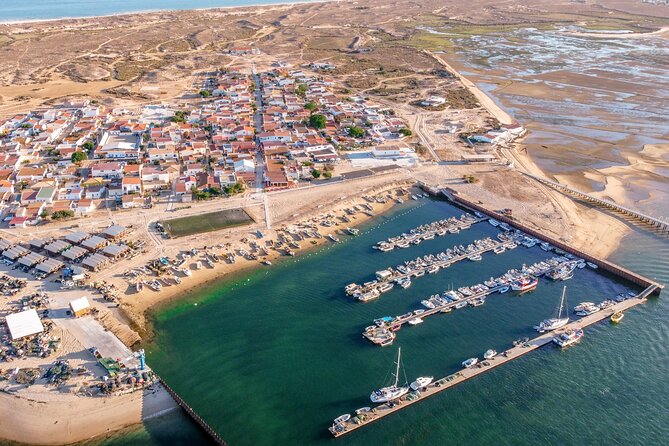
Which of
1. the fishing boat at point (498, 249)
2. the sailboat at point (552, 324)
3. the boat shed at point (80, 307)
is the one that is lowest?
the sailboat at point (552, 324)

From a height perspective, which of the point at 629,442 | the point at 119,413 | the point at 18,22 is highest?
the point at 18,22

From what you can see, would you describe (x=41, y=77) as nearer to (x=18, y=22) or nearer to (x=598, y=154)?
(x=18, y=22)

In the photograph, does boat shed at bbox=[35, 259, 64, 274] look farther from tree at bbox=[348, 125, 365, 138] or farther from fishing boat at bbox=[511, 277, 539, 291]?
tree at bbox=[348, 125, 365, 138]

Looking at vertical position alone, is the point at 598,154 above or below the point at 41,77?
below

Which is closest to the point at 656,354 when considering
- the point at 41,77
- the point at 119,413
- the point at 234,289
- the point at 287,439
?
the point at 287,439

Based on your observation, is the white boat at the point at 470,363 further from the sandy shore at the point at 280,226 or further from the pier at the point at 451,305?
the sandy shore at the point at 280,226

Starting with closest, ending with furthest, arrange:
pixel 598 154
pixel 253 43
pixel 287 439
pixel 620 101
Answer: pixel 287 439 < pixel 598 154 < pixel 620 101 < pixel 253 43

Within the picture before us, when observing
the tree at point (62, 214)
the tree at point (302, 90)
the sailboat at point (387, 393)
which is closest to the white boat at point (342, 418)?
the sailboat at point (387, 393)
